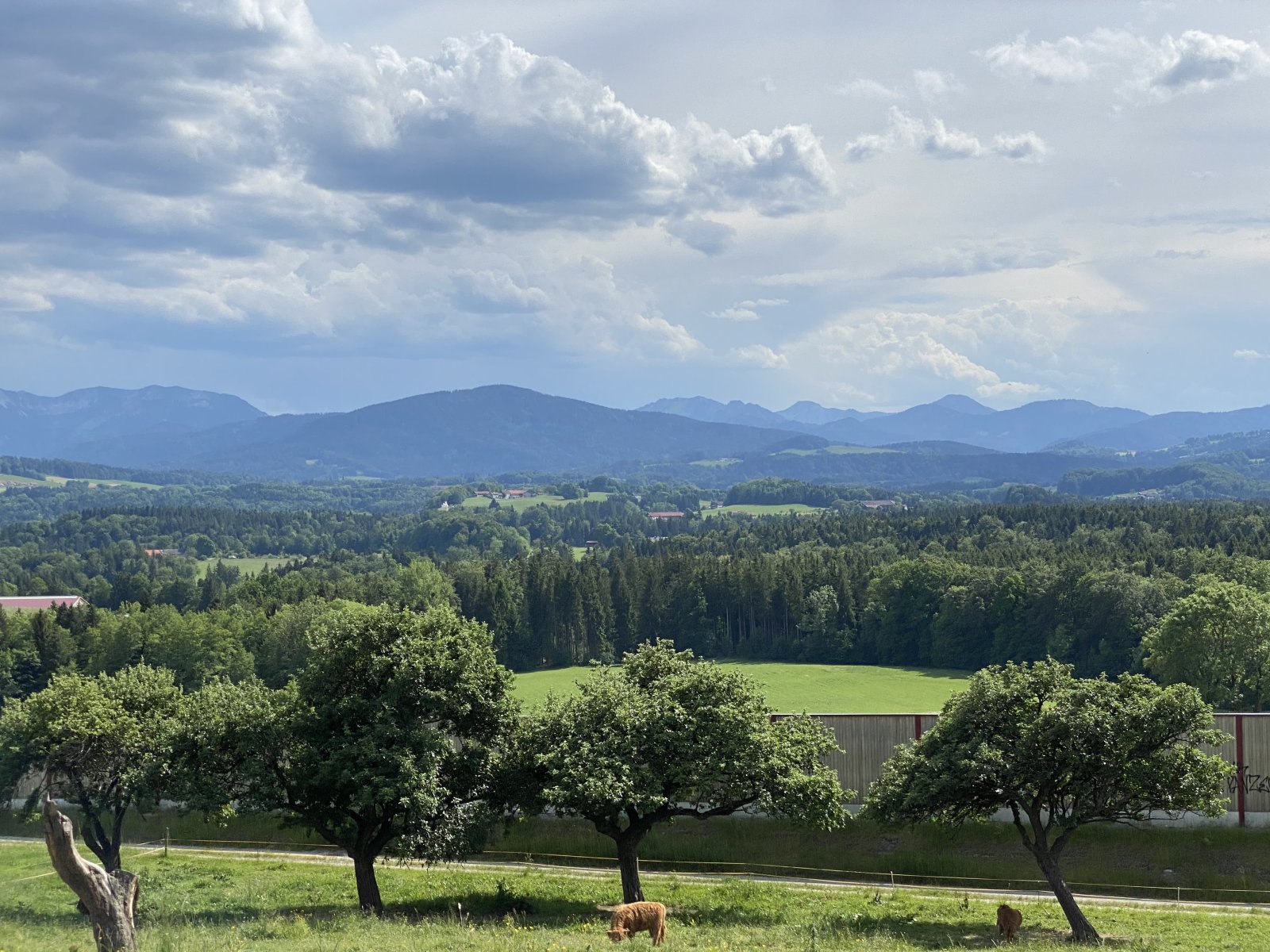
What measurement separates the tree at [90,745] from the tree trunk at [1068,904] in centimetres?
2621

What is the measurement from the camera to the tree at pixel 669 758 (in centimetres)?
3228

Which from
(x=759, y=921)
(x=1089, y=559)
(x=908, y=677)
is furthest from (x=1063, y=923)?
(x=1089, y=559)

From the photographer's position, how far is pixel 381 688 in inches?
1315

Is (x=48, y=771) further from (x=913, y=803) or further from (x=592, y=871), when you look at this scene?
(x=913, y=803)

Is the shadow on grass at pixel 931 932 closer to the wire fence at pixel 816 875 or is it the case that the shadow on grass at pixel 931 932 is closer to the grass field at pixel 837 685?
the wire fence at pixel 816 875

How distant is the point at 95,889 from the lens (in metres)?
20.6

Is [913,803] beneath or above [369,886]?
above

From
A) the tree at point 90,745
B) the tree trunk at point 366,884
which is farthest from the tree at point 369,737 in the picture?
the tree at point 90,745

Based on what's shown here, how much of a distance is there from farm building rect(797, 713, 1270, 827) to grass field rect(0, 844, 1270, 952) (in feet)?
26.7

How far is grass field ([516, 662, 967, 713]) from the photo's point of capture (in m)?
95.8

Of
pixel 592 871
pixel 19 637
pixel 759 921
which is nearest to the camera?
pixel 759 921

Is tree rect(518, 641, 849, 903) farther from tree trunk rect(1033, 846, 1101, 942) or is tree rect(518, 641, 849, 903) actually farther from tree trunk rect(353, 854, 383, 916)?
tree trunk rect(1033, 846, 1101, 942)

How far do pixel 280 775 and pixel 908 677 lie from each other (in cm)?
9073

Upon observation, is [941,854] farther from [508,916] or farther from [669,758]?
[508,916]
